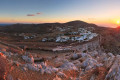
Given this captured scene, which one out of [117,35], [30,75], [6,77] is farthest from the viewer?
[117,35]

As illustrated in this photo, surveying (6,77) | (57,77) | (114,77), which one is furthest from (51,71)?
(114,77)

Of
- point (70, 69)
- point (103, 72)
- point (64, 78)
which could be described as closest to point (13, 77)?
point (64, 78)

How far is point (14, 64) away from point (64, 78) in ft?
14.6

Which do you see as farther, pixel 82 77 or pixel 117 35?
pixel 117 35

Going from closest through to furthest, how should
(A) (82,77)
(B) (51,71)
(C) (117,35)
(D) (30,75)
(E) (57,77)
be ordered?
1. (D) (30,75)
2. (E) (57,77)
3. (B) (51,71)
4. (A) (82,77)
5. (C) (117,35)

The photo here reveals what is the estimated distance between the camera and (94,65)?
1195 cm

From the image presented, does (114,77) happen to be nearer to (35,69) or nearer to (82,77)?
(82,77)

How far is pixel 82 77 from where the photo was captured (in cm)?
973

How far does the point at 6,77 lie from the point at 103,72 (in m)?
9.11

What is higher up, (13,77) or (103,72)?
(13,77)

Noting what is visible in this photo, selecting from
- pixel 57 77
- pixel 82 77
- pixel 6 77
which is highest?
pixel 6 77

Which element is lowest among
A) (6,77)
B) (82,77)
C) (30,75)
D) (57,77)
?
(82,77)

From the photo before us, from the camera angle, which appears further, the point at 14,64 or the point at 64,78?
the point at 64,78

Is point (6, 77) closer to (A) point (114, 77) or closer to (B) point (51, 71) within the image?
(B) point (51, 71)
